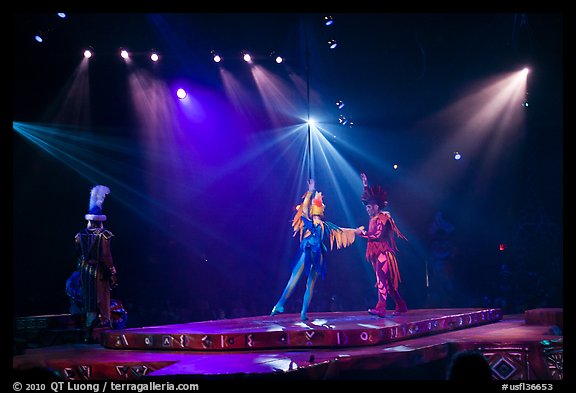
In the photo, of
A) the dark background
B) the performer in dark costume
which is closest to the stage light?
the dark background

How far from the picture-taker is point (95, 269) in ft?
21.5

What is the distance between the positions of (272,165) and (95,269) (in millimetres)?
4499

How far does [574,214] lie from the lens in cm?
394

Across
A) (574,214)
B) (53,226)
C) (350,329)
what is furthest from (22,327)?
(574,214)

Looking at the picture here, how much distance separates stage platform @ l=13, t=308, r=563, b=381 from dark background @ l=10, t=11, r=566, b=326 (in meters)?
3.02

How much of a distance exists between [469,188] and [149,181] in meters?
6.25

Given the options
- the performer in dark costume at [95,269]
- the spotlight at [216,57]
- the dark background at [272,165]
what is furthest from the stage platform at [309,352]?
the spotlight at [216,57]

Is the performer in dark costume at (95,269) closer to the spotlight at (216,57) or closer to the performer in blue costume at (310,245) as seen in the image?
the performer in blue costume at (310,245)

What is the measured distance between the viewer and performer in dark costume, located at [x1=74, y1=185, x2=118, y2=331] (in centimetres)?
654

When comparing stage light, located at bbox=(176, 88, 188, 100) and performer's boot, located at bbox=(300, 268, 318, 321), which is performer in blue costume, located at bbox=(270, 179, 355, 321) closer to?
performer's boot, located at bbox=(300, 268, 318, 321)

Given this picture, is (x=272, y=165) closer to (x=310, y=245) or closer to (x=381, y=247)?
(x=381, y=247)

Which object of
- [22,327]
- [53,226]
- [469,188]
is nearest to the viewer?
[22,327]

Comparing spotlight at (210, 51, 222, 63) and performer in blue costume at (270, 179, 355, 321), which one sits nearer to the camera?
performer in blue costume at (270, 179, 355, 321)

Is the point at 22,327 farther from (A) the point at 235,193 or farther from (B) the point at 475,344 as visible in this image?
(B) the point at 475,344
